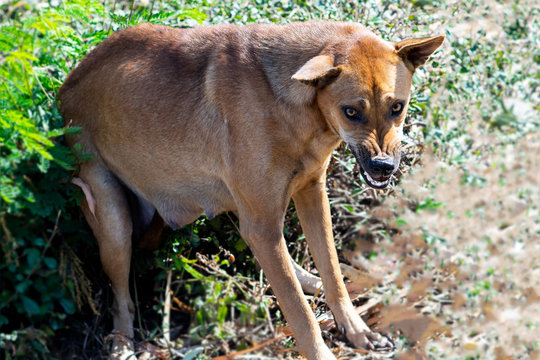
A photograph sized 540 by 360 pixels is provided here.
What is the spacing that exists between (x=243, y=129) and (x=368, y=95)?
824 millimetres

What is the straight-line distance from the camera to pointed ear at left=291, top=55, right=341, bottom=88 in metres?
3.93

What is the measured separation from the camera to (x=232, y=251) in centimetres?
554

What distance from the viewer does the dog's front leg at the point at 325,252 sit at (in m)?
4.84

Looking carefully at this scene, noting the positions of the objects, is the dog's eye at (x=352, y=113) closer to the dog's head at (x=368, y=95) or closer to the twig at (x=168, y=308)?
the dog's head at (x=368, y=95)

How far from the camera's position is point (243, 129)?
4.38 m

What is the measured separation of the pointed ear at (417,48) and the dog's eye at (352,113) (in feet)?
1.60

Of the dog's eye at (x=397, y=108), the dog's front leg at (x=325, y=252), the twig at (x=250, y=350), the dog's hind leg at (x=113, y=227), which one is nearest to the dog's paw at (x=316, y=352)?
the twig at (x=250, y=350)

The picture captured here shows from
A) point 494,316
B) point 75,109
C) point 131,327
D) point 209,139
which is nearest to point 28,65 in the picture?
point 75,109

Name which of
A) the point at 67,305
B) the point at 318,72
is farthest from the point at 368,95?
the point at 67,305

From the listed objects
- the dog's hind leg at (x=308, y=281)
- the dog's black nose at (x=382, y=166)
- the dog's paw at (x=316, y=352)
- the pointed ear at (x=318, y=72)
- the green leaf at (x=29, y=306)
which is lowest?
the dog's hind leg at (x=308, y=281)

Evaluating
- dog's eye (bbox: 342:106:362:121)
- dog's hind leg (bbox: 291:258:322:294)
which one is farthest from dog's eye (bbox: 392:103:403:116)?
dog's hind leg (bbox: 291:258:322:294)

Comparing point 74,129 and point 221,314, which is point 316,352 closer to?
point 221,314

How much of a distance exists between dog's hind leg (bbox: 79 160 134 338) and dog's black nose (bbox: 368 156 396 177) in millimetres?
1865

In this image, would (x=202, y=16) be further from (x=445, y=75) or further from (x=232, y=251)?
(x=445, y=75)
